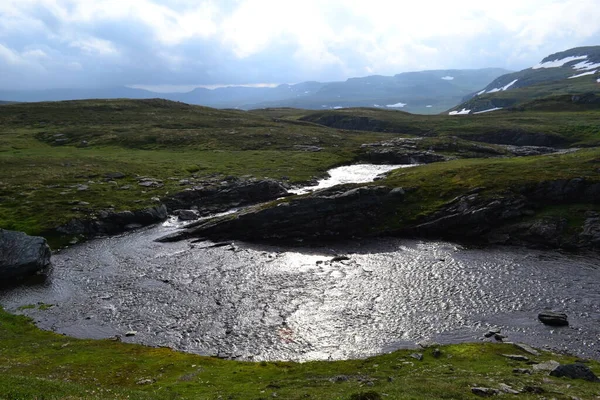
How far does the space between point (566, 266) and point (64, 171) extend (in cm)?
12875

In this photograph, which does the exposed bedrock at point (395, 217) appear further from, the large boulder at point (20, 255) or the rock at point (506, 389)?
the rock at point (506, 389)

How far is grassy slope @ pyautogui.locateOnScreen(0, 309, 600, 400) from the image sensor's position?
89.8 feet

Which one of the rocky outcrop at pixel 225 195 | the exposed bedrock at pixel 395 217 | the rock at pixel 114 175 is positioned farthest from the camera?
the rock at pixel 114 175

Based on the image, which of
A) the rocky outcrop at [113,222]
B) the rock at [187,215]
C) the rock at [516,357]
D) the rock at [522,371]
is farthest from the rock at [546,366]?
the rocky outcrop at [113,222]

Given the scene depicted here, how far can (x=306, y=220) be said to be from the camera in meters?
87.6

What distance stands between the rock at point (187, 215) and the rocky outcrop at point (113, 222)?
12.7 feet

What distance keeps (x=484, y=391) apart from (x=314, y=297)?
31787 mm

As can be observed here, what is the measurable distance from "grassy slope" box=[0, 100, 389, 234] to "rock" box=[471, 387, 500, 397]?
84.7 meters

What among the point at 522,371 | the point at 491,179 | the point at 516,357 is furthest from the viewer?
the point at 491,179

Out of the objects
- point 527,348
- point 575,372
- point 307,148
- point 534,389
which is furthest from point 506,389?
point 307,148

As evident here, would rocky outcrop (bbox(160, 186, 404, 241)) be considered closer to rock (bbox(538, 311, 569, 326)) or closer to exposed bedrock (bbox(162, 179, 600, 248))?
exposed bedrock (bbox(162, 179, 600, 248))

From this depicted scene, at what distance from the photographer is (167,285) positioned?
205 ft

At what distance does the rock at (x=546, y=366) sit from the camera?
1313 inches

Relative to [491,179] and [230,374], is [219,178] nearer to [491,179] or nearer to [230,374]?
[491,179]
